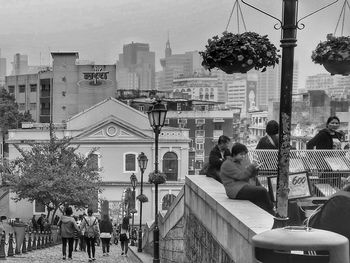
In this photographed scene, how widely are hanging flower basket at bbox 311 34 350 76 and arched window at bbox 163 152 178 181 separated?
46.1m

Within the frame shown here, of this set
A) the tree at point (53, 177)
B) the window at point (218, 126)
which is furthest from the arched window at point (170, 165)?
the window at point (218, 126)

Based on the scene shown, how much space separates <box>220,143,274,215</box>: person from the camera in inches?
336

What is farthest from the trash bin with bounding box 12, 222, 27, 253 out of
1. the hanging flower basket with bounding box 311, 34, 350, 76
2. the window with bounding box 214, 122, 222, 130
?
the window with bounding box 214, 122, 222, 130

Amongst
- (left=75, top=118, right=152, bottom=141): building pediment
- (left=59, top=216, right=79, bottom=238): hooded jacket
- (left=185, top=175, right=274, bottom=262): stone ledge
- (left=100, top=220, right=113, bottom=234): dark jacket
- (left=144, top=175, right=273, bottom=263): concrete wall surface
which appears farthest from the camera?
(left=75, top=118, right=152, bottom=141): building pediment

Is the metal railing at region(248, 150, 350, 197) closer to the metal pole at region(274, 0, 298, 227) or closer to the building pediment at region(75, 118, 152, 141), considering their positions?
the metal pole at region(274, 0, 298, 227)

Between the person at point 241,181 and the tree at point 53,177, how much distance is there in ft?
112

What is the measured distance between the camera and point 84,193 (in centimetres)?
4409

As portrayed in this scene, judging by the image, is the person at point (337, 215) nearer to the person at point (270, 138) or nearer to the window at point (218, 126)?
the person at point (270, 138)

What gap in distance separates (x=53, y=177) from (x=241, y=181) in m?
36.1

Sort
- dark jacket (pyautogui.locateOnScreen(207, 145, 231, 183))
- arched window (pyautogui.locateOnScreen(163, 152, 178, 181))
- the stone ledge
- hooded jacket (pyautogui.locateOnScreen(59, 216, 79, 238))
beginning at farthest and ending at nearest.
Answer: arched window (pyautogui.locateOnScreen(163, 152, 178, 181)), hooded jacket (pyautogui.locateOnScreen(59, 216, 79, 238)), dark jacket (pyautogui.locateOnScreen(207, 145, 231, 183)), the stone ledge

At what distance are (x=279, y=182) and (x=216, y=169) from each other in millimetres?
6151

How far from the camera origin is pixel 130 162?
5403 centimetres

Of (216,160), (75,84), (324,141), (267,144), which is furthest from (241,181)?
(75,84)

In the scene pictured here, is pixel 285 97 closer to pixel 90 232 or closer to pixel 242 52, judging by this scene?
pixel 242 52
